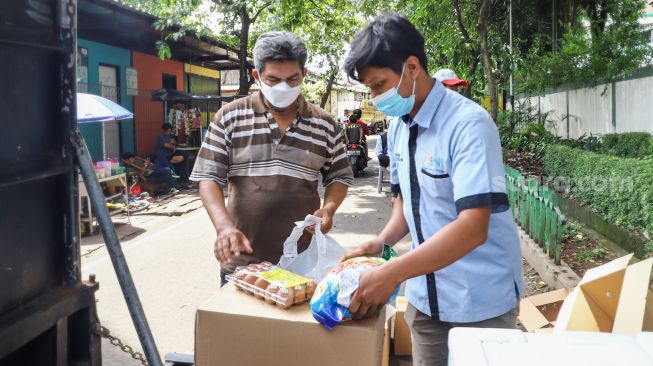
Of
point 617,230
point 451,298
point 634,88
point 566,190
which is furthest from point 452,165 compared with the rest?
point 634,88

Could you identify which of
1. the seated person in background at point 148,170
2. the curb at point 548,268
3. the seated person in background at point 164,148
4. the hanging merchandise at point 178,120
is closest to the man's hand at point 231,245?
the curb at point 548,268

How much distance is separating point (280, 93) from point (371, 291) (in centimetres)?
125

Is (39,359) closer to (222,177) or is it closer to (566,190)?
(222,177)

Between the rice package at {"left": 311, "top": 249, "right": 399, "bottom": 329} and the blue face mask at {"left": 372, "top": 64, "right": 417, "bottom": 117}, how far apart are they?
0.55 m

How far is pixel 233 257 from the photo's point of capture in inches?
91.7

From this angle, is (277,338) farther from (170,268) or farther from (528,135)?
(528,135)

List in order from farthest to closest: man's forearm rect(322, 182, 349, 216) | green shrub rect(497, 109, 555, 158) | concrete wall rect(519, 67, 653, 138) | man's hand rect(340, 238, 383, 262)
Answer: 1. green shrub rect(497, 109, 555, 158)
2. concrete wall rect(519, 67, 653, 138)
3. man's forearm rect(322, 182, 349, 216)
4. man's hand rect(340, 238, 383, 262)

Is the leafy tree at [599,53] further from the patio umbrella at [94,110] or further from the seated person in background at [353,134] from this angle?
the patio umbrella at [94,110]

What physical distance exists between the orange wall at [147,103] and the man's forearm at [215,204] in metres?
13.2

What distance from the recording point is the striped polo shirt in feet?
8.44

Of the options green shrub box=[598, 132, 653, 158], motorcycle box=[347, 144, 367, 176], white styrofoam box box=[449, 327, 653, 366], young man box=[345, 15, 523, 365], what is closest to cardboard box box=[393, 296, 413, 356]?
young man box=[345, 15, 523, 365]

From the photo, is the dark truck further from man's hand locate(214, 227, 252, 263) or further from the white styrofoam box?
the white styrofoam box

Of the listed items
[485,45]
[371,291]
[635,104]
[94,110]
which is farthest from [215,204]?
[485,45]

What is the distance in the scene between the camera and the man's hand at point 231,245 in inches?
88.8
